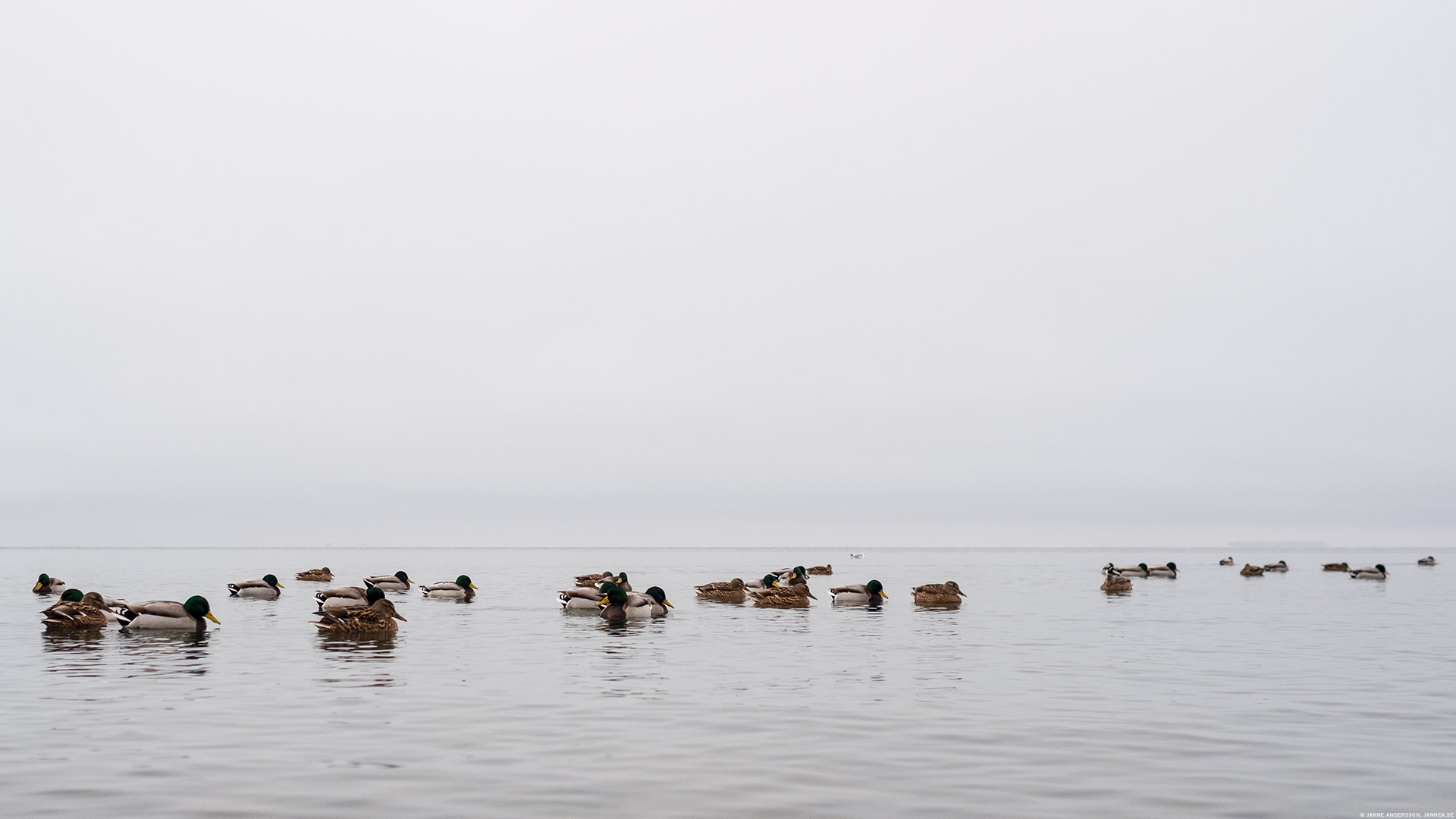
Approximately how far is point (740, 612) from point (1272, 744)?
23.1 metres

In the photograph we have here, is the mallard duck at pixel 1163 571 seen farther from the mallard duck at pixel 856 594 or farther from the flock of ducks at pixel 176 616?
the flock of ducks at pixel 176 616

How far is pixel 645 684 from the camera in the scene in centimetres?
1838

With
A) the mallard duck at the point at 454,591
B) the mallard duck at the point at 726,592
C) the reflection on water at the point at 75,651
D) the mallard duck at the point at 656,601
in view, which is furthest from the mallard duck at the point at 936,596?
the reflection on water at the point at 75,651

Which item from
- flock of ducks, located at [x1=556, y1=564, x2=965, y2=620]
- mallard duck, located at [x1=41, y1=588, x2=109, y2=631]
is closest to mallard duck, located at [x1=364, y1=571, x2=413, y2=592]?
flock of ducks, located at [x1=556, y1=564, x2=965, y2=620]

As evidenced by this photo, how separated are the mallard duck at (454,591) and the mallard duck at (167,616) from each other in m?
14.7

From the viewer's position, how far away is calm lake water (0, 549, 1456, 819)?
10.5m

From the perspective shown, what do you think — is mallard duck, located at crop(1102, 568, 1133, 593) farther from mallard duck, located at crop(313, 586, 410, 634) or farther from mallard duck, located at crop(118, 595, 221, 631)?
mallard duck, located at crop(118, 595, 221, 631)

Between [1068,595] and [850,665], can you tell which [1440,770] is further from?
[1068,595]

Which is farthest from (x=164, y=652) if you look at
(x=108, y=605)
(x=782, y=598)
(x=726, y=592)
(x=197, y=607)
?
(x=726, y=592)

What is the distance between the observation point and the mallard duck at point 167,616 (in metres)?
26.5

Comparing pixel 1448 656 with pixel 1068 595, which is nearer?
pixel 1448 656

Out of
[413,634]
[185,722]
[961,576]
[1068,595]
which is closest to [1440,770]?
[185,722]

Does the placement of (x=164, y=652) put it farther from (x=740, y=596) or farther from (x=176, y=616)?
(x=740, y=596)

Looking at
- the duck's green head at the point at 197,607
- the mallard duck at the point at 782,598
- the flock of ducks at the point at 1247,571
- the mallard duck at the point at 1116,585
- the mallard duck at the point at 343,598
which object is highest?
the duck's green head at the point at 197,607
